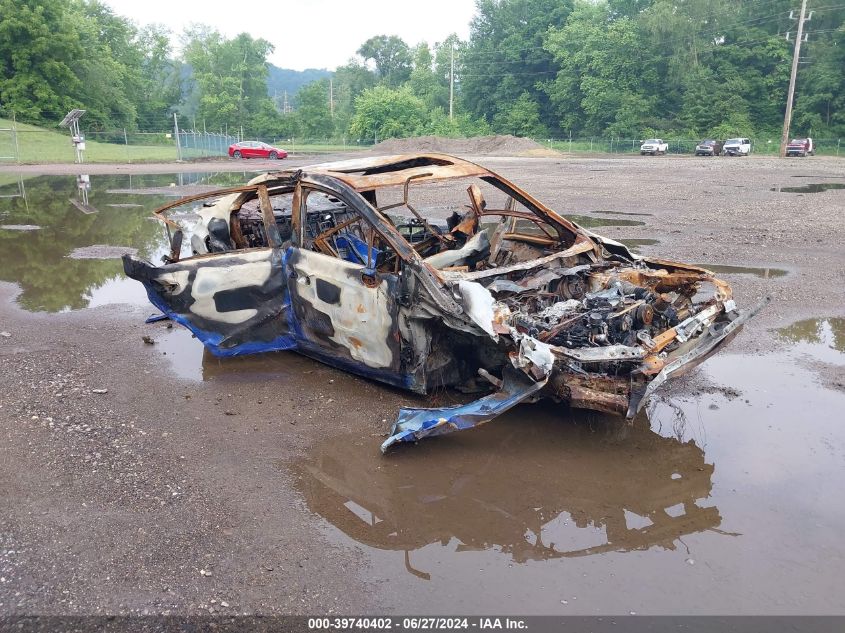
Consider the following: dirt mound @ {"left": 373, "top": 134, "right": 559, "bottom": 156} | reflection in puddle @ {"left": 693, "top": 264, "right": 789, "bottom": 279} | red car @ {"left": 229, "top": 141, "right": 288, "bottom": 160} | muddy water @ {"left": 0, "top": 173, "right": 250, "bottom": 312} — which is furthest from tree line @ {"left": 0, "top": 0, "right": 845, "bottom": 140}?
reflection in puddle @ {"left": 693, "top": 264, "right": 789, "bottom": 279}

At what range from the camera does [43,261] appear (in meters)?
10.3

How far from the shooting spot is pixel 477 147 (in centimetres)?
5159

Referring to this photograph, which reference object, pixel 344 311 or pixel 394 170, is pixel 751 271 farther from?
pixel 344 311

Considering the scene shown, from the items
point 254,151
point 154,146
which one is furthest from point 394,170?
point 154,146

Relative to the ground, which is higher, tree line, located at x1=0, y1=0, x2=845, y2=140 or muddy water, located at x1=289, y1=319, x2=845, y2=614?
tree line, located at x1=0, y1=0, x2=845, y2=140

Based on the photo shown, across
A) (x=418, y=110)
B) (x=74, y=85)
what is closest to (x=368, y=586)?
(x=74, y=85)

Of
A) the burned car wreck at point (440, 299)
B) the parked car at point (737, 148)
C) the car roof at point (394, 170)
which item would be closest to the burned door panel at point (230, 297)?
the burned car wreck at point (440, 299)

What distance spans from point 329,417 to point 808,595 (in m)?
3.20

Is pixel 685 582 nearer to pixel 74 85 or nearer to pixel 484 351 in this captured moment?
pixel 484 351

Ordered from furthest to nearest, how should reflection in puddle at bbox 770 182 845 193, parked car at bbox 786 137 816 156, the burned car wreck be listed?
parked car at bbox 786 137 816 156 → reflection in puddle at bbox 770 182 845 193 → the burned car wreck

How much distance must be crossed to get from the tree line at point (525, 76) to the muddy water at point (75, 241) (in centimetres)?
3497

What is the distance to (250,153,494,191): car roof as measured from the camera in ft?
17.7

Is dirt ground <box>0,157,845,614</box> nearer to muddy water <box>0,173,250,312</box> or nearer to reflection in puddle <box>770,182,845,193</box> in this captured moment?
muddy water <box>0,173,250,312</box>

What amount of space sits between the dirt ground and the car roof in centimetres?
168
